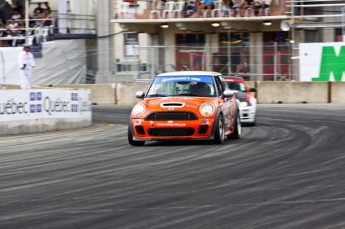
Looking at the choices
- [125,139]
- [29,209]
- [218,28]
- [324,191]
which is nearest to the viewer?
[29,209]

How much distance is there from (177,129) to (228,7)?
892 inches

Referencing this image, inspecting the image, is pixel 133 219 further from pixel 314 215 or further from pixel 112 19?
pixel 112 19

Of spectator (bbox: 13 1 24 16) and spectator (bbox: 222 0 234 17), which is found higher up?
spectator (bbox: 13 1 24 16)

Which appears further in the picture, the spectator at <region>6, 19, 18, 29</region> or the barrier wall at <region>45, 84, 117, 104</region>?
the spectator at <region>6, 19, 18, 29</region>

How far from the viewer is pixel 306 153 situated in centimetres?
1365

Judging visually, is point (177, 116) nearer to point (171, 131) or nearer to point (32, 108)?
point (171, 131)

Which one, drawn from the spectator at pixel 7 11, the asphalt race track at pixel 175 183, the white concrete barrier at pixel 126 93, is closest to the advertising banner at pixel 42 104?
the asphalt race track at pixel 175 183

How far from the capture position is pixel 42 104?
19578 millimetres

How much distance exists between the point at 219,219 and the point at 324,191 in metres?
2.08

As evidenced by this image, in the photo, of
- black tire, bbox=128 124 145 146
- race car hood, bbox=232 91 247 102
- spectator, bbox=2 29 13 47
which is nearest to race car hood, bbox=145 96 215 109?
black tire, bbox=128 124 145 146

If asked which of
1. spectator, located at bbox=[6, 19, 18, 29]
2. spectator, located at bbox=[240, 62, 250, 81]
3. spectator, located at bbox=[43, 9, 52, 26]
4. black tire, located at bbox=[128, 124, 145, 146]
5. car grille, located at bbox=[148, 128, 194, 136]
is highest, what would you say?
spectator, located at bbox=[43, 9, 52, 26]

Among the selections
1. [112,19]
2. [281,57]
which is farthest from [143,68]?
[112,19]

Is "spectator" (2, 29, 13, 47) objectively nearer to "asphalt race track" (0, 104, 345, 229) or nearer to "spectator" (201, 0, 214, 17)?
"spectator" (201, 0, 214, 17)

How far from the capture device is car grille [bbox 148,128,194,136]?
1514 cm
